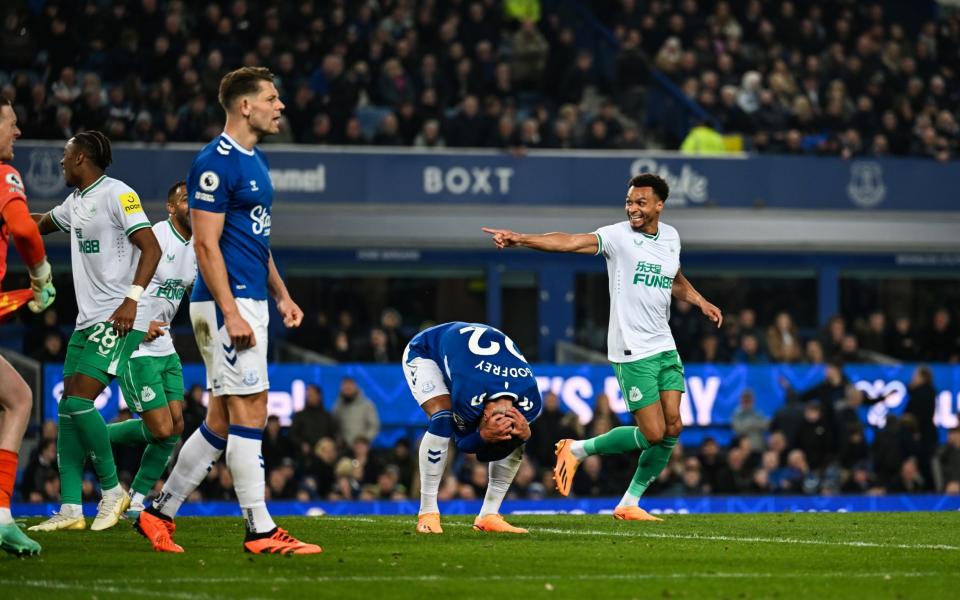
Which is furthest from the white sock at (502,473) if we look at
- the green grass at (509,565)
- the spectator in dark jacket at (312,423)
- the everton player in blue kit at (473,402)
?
the spectator in dark jacket at (312,423)

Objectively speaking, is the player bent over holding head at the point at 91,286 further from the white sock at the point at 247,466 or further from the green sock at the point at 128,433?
the white sock at the point at 247,466

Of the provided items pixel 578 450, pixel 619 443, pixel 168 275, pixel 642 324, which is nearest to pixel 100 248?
pixel 168 275

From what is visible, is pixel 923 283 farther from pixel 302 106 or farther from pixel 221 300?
pixel 221 300

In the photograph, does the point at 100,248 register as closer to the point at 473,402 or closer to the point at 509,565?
the point at 473,402

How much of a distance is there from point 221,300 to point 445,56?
17183 mm

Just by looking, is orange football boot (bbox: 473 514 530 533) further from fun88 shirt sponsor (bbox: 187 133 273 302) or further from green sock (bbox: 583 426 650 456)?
fun88 shirt sponsor (bbox: 187 133 273 302)

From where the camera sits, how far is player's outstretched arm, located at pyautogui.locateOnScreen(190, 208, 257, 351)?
313 inches

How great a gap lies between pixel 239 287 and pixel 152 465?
9.67 ft

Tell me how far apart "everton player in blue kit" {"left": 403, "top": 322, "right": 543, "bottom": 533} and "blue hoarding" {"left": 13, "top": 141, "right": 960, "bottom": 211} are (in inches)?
497

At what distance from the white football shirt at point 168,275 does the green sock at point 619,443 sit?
10.0 feet

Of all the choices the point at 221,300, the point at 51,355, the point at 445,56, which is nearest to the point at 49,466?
the point at 51,355

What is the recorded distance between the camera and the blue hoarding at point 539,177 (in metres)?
22.4

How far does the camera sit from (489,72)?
82.7 feet

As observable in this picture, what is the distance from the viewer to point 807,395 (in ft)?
71.6
